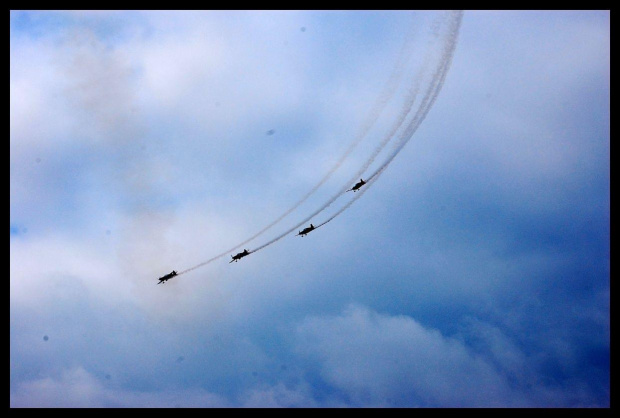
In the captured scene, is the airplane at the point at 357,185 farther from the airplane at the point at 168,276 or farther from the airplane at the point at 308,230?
the airplane at the point at 168,276

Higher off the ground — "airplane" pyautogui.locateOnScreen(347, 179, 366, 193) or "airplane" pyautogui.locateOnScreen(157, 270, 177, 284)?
"airplane" pyautogui.locateOnScreen(347, 179, 366, 193)

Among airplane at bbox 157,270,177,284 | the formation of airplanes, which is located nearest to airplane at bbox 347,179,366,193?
the formation of airplanes

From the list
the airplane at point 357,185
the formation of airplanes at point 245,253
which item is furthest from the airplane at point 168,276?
the airplane at point 357,185

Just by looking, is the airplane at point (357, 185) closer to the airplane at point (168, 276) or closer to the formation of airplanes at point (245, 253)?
the formation of airplanes at point (245, 253)

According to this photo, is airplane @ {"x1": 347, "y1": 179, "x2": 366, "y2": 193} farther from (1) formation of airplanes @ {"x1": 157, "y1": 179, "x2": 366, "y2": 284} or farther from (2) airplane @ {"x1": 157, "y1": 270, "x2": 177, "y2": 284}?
(2) airplane @ {"x1": 157, "y1": 270, "x2": 177, "y2": 284}

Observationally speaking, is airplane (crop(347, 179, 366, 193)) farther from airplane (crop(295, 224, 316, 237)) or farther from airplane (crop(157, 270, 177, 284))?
airplane (crop(157, 270, 177, 284))

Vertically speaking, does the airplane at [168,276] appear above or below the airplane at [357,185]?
below

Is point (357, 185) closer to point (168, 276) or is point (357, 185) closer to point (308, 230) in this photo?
point (308, 230)

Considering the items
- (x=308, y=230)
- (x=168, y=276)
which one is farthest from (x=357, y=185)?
(x=168, y=276)
